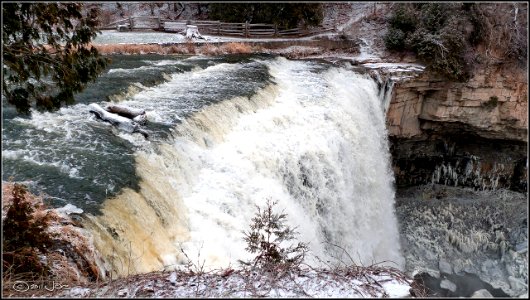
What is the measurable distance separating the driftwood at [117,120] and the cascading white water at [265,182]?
779mm

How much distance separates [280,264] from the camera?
4441 millimetres

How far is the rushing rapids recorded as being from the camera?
6160 millimetres

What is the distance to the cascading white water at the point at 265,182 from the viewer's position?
19.8 feet

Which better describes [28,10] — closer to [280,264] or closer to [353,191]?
[280,264]

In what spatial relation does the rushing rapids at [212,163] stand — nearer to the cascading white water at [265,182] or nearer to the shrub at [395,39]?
the cascading white water at [265,182]

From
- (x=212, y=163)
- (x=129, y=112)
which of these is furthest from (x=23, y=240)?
(x=129, y=112)

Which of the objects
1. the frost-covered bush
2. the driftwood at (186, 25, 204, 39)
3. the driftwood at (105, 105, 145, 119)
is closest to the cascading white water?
the driftwood at (105, 105, 145, 119)

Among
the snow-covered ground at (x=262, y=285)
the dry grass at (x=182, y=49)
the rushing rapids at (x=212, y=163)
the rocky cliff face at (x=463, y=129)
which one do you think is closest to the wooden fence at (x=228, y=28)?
the dry grass at (x=182, y=49)

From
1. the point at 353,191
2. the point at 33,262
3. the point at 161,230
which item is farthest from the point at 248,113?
the point at 33,262

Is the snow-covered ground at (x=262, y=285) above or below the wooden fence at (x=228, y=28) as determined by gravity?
below

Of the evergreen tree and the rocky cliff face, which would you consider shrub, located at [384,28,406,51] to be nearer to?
the rocky cliff face

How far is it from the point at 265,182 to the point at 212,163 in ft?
3.64

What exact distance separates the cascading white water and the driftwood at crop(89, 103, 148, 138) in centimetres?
78

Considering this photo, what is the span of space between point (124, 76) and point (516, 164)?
17082mm
